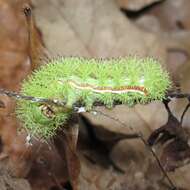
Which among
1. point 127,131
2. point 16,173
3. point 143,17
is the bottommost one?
point 16,173

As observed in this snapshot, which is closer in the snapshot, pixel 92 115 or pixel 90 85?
pixel 90 85

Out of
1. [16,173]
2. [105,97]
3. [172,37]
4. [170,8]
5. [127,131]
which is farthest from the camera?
[170,8]

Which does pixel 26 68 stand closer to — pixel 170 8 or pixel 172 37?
pixel 172 37

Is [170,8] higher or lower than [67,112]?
higher

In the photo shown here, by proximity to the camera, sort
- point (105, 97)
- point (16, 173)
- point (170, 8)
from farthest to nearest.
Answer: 1. point (170, 8)
2. point (16, 173)
3. point (105, 97)

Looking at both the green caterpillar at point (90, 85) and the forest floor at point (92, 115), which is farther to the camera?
the forest floor at point (92, 115)

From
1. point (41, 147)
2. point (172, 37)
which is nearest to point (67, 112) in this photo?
point (41, 147)

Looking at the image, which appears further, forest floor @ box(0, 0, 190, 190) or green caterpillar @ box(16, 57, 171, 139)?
forest floor @ box(0, 0, 190, 190)

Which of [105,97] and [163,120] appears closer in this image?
[105,97]
